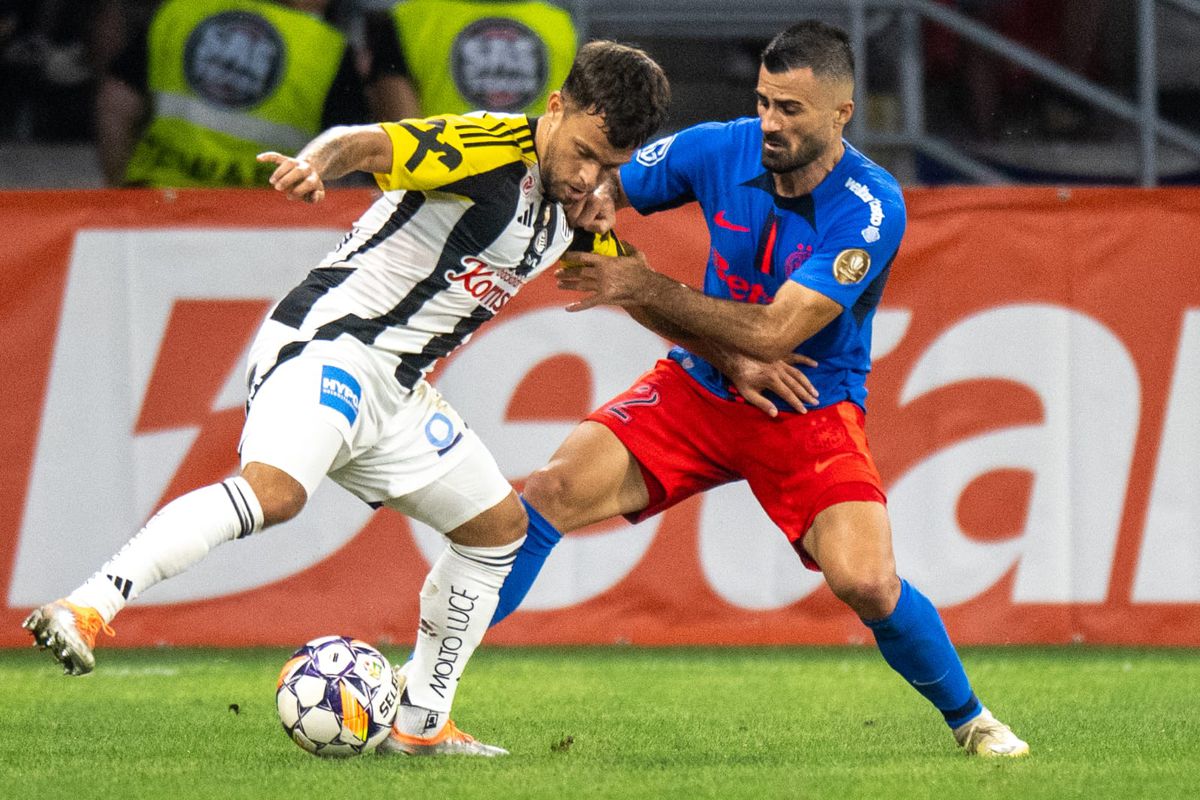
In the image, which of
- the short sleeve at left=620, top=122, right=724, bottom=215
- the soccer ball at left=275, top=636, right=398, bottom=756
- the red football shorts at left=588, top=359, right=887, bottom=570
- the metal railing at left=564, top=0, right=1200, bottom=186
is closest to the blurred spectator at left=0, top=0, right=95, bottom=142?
the metal railing at left=564, top=0, right=1200, bottom=186

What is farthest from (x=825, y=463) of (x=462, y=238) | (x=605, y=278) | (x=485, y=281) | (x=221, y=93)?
(x=221, y=93)

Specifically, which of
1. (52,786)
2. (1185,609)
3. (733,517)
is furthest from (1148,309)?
(52,786)

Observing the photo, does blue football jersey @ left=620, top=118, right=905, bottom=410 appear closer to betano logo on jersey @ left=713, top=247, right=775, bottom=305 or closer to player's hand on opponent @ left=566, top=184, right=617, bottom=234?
betano logo on jersey @ left=713, top=247, right=775, bottom=305

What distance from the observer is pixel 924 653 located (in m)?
5.23

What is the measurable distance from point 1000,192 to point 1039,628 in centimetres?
187

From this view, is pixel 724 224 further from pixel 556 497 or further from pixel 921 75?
pixel 921 75

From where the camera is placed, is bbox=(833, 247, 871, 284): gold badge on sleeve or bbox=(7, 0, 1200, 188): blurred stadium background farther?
bbox=(7, 0, 1200, 188): blurred stadium background

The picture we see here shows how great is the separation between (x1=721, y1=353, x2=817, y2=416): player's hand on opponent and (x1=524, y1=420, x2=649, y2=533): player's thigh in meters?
0.44

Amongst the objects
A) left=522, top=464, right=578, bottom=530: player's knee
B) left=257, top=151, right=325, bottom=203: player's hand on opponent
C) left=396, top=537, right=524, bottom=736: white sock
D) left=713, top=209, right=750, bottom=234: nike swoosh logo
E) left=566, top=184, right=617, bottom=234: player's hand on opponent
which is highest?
left=257, top=151, right=325, bottom=203: player's hand on opponent

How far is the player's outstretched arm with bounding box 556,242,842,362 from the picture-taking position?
5164 mm

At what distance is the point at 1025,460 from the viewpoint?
25.9 ft

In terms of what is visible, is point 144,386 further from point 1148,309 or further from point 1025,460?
point 1148,309

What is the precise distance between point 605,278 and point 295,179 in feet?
3.76

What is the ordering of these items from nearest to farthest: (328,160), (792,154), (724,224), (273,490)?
(328,160) < (273,490) < (792,154) < (724,224)
